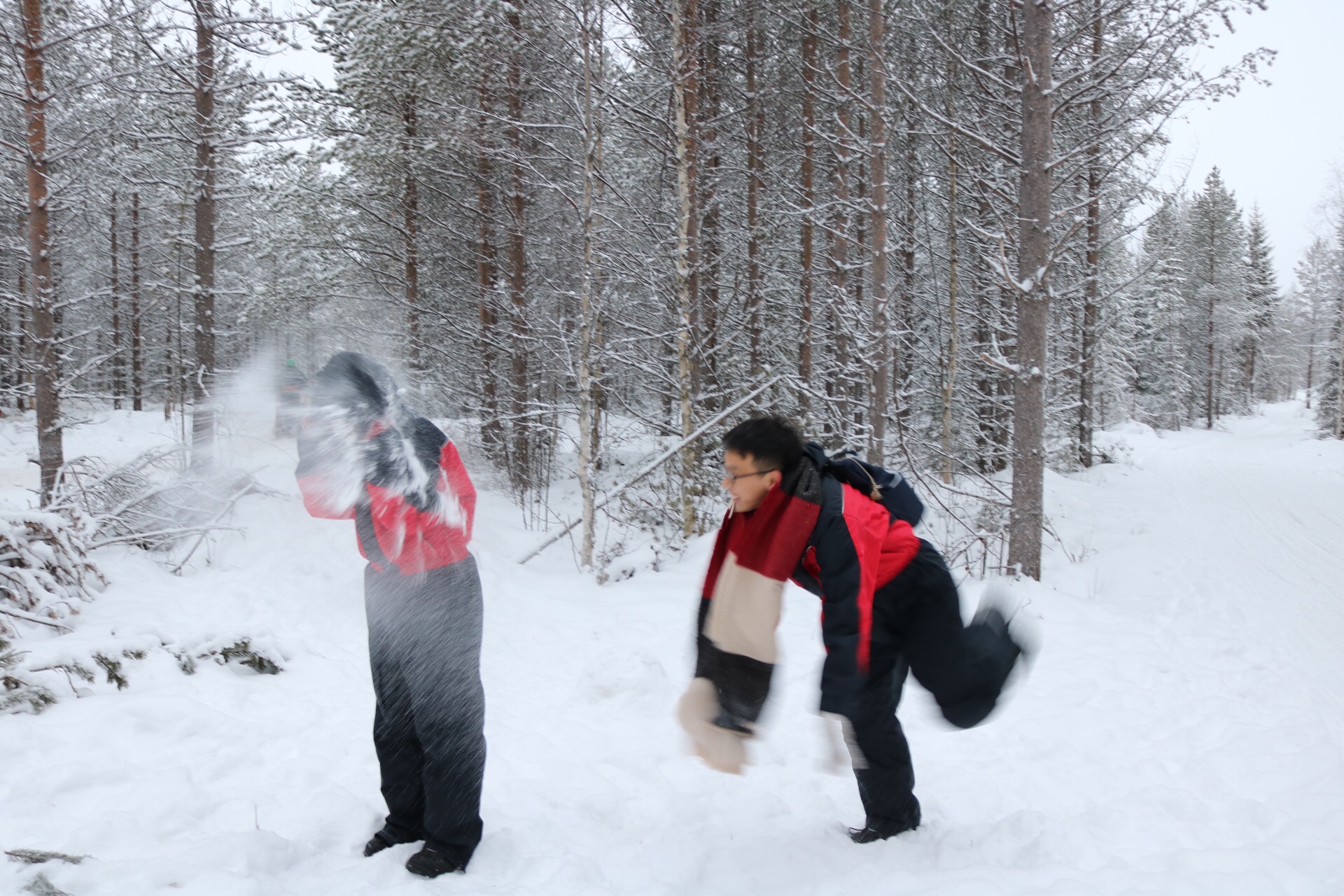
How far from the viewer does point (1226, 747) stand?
405cm

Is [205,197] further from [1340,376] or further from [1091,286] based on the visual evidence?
[1340,376]

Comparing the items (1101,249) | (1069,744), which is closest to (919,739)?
(1069,744)

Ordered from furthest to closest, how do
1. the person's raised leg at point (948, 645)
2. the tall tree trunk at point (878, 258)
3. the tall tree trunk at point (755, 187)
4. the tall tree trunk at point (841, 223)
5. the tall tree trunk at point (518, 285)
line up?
the tall tree trunk at point (755, 187) < the tall tree trunk at point (518, 285) < the tall tree trunk at point (841, 223) < the tall tree trunk at point (878, 258) < the person's raised leg at point (948, 645)

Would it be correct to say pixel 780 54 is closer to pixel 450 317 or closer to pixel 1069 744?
pixel 450 317

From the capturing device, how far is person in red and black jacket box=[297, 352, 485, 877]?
2559 mm

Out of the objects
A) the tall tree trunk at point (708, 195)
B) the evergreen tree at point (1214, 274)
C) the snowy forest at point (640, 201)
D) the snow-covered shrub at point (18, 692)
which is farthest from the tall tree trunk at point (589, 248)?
the evergreen tree at point (1214, 274)

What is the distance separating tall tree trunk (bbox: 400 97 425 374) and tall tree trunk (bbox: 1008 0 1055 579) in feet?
28.1

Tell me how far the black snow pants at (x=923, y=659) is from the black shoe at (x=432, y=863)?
1.54m

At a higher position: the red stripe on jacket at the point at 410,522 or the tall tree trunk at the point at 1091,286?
the tall tree trunk at the point at 1091,286

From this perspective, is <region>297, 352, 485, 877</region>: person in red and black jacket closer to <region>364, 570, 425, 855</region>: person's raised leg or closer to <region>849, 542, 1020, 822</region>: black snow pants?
<region>364, 570, 425, 855</region>: person's raised leg

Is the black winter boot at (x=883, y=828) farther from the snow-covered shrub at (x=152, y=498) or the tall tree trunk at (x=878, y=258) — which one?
the tall tree trunk at (x=878, y=258)

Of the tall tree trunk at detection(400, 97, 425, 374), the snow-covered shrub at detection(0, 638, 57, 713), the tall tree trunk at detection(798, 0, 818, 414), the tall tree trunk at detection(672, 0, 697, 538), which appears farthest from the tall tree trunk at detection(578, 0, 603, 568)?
the snow-covered shrub at detection(0, 638, 57, 713)

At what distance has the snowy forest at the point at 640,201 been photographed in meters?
7.70

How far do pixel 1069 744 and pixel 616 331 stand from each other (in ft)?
29.1
